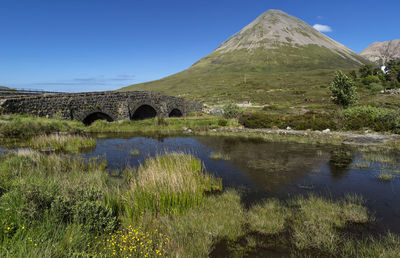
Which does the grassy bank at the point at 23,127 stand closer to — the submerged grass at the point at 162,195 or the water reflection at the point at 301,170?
the water reflection at the point at 301,170

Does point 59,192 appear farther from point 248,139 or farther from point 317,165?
point 248,139

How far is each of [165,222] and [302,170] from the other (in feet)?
28.9

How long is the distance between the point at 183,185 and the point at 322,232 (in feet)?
13.0

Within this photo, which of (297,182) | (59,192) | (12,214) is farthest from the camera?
(297,182)

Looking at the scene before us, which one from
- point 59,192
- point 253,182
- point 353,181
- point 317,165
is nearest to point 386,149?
point 317,165

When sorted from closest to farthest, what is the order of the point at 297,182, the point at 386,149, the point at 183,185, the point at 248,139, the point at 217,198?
the point at 183,185
the point at 217,198
the point at 297,182
the point at 386,149
the point at 248,139

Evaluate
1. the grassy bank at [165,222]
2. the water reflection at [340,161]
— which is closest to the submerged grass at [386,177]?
the water reflection at [340,161]

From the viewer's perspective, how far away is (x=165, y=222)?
557 cm

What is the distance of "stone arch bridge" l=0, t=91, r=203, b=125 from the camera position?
21.9m

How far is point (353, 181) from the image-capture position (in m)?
9.84

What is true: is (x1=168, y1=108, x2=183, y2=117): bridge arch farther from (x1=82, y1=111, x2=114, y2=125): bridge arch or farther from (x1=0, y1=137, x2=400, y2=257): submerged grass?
(x1=0, y1=137, x2=400, y2=257): submerged grass

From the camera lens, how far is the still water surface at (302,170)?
26.5 ft

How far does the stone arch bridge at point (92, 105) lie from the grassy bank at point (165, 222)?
1872 cm

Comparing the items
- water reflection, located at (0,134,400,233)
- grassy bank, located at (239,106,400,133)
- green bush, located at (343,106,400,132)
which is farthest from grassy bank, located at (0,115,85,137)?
green bush, located at (343,106,400,132)
